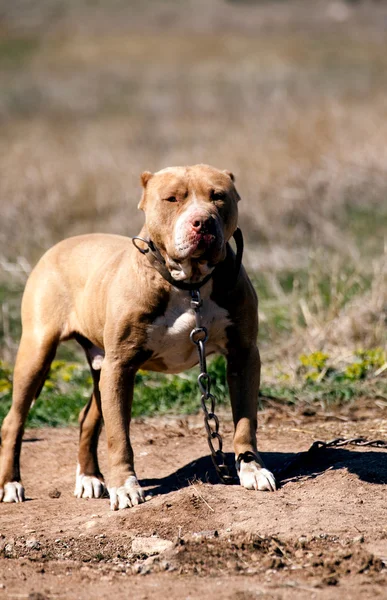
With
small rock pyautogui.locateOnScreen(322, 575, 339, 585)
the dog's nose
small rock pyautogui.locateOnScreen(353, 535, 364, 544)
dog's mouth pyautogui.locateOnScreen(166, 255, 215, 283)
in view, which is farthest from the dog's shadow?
the dog's nose

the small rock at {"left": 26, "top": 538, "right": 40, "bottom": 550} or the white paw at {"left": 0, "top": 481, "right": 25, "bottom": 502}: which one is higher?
the white paw at {"left": 0, "top": 481, "right": 25, "bottom": 502}

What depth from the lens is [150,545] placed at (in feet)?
13.8

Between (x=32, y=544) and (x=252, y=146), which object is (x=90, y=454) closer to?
(x=32, y=544)

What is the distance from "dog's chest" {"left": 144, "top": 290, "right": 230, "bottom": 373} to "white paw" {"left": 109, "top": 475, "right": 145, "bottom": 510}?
0.69 meters

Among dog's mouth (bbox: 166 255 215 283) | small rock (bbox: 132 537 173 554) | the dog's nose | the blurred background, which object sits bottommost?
small rock (bbox: 132 537 173 554)

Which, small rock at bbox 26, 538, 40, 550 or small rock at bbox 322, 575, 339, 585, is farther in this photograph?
small rock at bbox 26, 538, 40, 550

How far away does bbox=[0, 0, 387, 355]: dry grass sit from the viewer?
1016 cm

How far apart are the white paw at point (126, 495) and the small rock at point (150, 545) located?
0.60 m

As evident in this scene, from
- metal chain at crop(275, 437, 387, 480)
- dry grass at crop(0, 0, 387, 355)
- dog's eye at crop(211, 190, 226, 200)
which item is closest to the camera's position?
dog's eye at crop(211, 190, 226, 200)

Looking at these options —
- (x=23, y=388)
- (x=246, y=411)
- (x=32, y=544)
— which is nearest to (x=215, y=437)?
(x=246, y=411)

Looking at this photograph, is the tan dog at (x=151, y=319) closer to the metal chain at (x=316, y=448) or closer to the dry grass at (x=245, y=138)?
the metal chain at (x=316, y=448)

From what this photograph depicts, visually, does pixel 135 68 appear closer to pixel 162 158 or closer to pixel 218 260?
pixel 162 158

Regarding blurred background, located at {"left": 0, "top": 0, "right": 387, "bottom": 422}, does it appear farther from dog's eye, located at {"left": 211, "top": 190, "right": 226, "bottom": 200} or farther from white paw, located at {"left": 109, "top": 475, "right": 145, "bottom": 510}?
dog's eye, located at {"left": 211, "top": 190, "right": 226, "bottom": 200}

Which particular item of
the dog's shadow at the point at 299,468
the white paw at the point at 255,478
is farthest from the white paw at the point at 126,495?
the white paw at the point at 255,478
